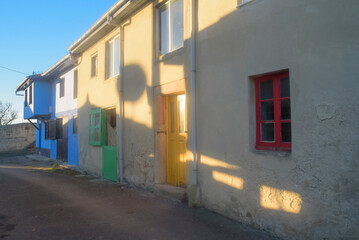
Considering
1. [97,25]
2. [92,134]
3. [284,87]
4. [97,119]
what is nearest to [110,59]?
[97,25]

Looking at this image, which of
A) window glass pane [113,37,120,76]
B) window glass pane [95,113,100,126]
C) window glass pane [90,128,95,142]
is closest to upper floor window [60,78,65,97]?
window glass pane [90,128,95,142]

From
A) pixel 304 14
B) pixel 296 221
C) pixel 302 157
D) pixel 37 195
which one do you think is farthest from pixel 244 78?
pixel 37 195

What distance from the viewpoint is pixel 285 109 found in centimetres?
426

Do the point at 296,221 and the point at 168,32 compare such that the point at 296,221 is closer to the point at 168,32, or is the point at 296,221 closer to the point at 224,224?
the point at 224,224

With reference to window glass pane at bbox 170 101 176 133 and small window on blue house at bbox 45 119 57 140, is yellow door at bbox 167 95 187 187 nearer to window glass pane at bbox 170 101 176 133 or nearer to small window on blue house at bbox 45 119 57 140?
window glass pane at bbox 170 101 176 133

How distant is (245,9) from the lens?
4652 millimetres

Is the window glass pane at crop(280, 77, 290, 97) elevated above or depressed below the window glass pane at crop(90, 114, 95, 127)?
above

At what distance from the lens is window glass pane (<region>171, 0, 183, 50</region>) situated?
6.45 meters

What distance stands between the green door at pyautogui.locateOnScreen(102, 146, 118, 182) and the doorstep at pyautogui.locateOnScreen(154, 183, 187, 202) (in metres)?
2.59

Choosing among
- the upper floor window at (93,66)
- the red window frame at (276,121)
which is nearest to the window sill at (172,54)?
the red window frame at (276,121)

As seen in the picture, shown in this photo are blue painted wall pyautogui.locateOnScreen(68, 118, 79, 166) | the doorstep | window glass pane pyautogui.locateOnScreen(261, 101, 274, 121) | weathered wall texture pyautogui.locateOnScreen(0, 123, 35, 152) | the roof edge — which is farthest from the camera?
weathered wall texture pyautogui.locateOnScreen(0, 123, 35, 152)

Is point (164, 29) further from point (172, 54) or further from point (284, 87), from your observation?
point (284, 87)

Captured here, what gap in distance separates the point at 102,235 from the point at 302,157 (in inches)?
124

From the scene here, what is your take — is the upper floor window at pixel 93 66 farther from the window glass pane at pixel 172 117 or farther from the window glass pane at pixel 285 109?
the window glass pane at pixel 285 109
